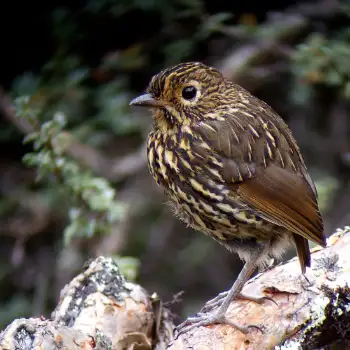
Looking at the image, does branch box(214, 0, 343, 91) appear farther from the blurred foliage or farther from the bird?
the bird

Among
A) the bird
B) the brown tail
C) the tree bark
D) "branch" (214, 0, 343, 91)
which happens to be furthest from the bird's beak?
"branch" (214, 0, 343, 91)

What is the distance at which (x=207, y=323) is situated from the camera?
9.96ft

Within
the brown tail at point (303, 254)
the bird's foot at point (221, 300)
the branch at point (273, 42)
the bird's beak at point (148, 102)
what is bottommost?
the bird's foot at point (221, 300)

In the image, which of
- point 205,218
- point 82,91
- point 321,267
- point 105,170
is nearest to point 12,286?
point 105,170

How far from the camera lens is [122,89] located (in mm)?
4816

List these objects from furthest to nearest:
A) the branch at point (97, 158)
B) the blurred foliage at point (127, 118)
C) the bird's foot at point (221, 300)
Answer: the branch at point (97, 158) → the blurred foliage at point (127, 118) → the bird's foot at point (221, 300)

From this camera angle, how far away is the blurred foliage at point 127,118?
4.50 m

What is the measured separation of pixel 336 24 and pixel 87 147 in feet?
6.02

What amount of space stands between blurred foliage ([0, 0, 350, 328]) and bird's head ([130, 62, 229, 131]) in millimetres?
799

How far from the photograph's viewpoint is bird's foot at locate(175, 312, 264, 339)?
292 centimetres

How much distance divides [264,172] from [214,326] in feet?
2.26

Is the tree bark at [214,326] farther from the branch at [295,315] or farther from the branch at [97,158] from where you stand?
the branch at [97,158]

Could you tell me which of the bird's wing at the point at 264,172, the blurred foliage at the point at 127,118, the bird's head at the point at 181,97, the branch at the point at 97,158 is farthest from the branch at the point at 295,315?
the branch at the point at 97,158

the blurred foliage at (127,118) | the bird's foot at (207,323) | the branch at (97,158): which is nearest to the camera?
the bird's foot at (207,323)
